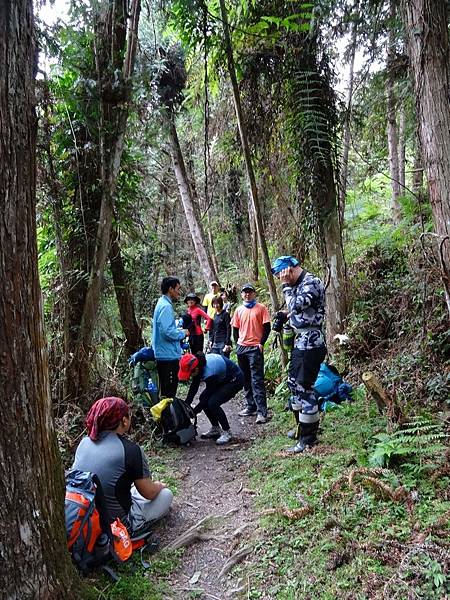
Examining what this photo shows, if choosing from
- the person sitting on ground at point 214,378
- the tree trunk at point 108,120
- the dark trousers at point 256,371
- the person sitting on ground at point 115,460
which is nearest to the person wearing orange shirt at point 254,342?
the dark trousers at point 256,371

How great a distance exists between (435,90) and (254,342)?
3944mm

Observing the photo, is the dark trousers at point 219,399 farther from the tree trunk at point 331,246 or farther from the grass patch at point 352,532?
the tree trunk at point 331,246

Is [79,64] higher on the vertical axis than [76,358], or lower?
higher

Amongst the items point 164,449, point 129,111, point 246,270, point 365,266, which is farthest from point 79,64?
point 246,270

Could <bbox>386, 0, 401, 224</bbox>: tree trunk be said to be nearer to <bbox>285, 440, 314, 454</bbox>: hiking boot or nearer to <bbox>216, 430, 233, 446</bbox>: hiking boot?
<bbox>285, 440, 314, 454</bbox>: hiking boot

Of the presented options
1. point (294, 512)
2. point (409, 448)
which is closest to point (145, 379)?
point (294, 512)

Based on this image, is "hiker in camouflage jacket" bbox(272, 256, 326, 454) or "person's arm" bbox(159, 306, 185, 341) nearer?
"hiker in camouflage jacket" bbox(272, 256, 326, 454)

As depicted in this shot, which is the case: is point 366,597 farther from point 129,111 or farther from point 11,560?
point 129,111

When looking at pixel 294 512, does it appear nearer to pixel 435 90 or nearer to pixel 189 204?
pixel 435 90

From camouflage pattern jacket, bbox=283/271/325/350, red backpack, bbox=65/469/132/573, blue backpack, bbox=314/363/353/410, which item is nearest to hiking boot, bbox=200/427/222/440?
blue backpack, bbox=314/363/353/410

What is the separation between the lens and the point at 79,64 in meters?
6.20

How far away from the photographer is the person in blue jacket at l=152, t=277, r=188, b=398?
6109mm

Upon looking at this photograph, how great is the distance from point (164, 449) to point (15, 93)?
4.66 m

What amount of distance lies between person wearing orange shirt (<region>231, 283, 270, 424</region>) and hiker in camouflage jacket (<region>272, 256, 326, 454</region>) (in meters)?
1.72
